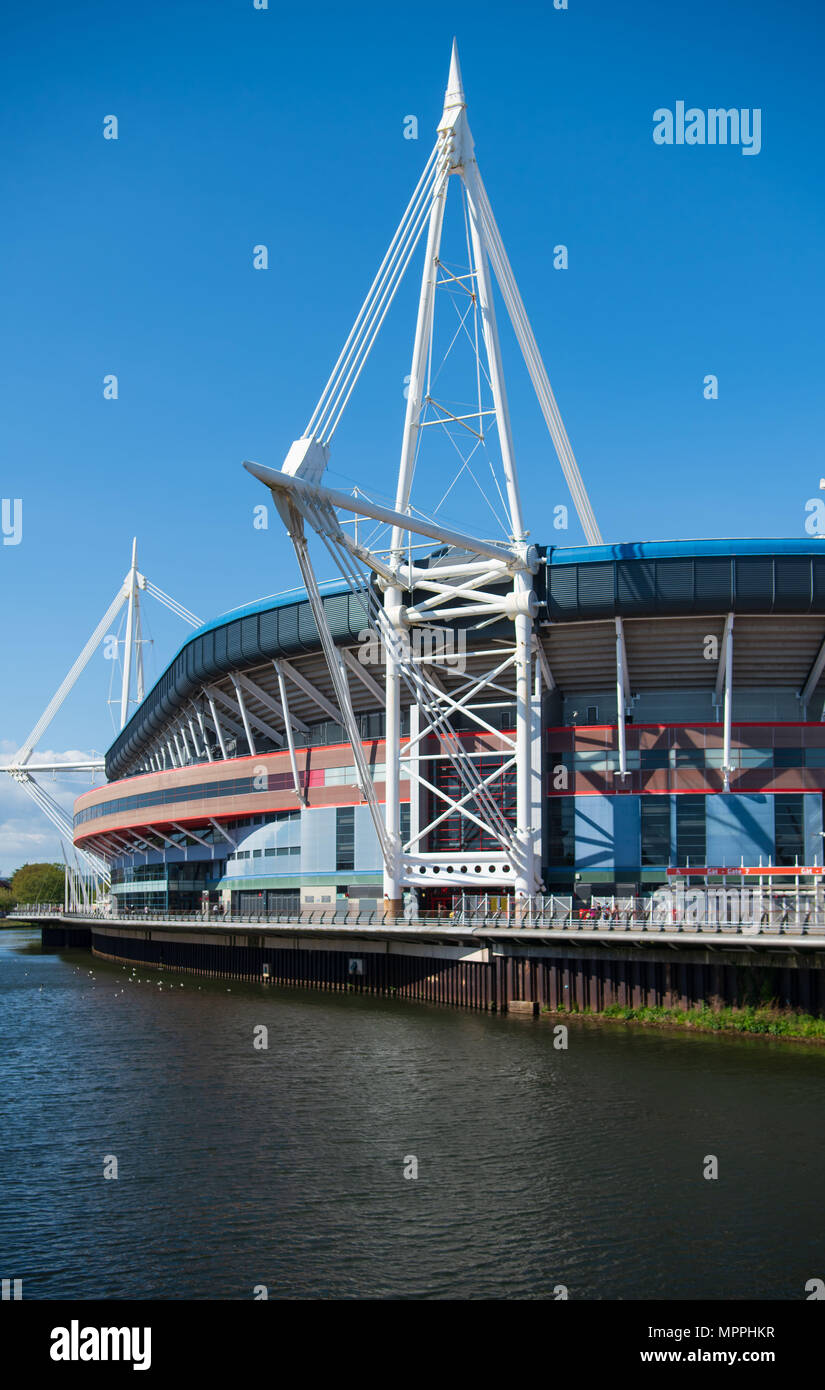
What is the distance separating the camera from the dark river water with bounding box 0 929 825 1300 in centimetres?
1780

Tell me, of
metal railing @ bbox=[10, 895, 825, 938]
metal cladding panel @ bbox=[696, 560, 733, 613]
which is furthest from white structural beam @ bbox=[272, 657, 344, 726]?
metal cladding panel @ bbox=[696, 560, 733, 613]

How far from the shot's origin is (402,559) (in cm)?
5584

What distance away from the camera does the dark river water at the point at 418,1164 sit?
17797 mm

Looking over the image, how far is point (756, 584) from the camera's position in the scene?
5078 cm

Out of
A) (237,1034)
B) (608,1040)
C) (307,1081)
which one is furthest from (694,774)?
(307,1081)

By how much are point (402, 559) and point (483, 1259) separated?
1601 inches

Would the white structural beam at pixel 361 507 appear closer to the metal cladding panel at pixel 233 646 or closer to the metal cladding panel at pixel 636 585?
the metal cladding panel at pixel 636 585

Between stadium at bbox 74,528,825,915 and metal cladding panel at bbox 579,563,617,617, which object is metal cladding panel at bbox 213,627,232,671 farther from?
metal cladding panel at bbox 579,563,617,617

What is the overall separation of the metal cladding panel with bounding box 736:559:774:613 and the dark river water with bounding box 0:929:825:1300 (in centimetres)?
2082

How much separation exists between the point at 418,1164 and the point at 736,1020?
17928 millimetres

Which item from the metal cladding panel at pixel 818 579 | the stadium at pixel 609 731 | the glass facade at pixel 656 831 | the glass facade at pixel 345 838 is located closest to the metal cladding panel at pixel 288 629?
the stadium at pixel 609 731

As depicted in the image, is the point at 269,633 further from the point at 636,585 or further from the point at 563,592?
the point at 636,585

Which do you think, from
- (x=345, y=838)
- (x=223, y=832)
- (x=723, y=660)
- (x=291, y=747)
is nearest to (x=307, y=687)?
(x=291, y=747)
